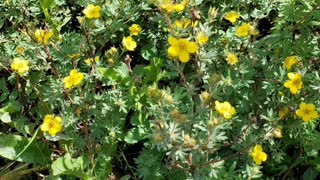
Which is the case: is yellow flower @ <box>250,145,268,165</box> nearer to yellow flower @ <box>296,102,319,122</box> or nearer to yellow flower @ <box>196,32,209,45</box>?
yellow flower @ <box>296,102,319,122</box>

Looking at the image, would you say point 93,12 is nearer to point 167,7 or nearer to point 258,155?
point 167,7

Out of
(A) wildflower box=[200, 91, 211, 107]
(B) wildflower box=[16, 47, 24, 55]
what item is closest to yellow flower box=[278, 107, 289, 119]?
(A) wildflower box=[200, 91, 211, 107]

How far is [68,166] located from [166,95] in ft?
2.09

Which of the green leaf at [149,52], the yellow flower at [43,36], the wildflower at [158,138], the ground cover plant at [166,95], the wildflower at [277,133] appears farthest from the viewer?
the green leaf at [149,52]

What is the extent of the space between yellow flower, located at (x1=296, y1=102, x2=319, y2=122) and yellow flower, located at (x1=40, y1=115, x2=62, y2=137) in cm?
107

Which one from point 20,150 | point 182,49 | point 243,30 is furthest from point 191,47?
point 20,150

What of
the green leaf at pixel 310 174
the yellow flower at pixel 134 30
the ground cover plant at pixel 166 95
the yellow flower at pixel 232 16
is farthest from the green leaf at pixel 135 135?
the green leaf at pixel 310 174

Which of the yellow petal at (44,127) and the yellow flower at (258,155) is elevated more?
the yellow petal at (44,127)

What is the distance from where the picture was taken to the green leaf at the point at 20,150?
2527 mm

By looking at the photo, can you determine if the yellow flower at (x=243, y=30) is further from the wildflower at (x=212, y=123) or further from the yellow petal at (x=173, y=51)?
the wildflower at (x=212, y=123)

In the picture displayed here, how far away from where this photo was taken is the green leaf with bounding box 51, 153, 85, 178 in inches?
92.3

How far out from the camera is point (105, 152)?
243 cm

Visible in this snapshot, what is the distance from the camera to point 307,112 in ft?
7.16

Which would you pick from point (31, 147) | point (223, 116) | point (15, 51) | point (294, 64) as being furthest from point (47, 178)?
A: point (294, 64)
